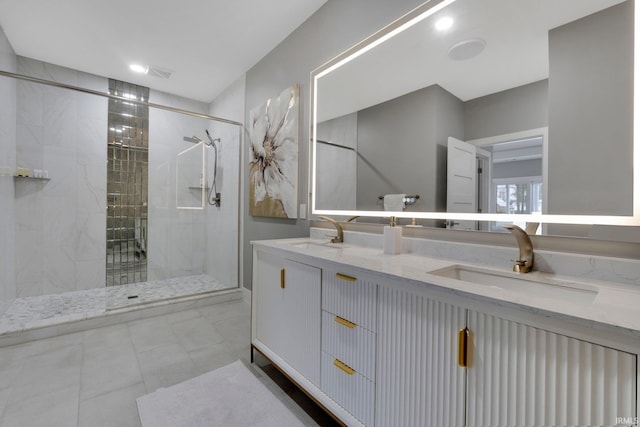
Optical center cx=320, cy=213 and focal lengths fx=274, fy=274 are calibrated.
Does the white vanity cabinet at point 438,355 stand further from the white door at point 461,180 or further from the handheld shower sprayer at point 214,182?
the handheld shower sprayer at point 214,182

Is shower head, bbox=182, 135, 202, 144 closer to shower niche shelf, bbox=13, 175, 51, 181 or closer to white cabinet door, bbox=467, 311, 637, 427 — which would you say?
shower niche shelf, bbox=13, 175, 51, 181

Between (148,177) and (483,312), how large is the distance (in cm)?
363

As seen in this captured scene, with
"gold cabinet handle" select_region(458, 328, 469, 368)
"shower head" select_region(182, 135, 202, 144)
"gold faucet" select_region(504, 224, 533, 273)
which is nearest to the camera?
"gold cabinet handle" select_region(458, 328, 469, 368)

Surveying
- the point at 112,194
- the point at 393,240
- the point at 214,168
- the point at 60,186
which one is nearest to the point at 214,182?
the point at 214,168

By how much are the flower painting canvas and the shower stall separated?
49cm

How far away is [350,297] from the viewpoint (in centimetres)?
114

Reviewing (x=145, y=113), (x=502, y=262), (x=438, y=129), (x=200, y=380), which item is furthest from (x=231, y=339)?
(x=145, y=113)

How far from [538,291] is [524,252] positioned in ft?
0.53

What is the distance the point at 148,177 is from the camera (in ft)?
10.8

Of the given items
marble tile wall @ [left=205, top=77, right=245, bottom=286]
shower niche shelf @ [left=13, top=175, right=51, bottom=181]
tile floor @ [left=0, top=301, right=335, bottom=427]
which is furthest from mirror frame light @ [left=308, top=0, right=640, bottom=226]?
shower niche shelf @ [left=13, top=175, right=51, bottom=181]

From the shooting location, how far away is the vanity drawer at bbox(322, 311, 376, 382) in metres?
1.06

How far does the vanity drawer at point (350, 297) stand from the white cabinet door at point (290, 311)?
0.07m

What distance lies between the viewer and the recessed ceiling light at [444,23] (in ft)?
4.39

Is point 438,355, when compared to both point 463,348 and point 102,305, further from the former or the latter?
point 102,305
